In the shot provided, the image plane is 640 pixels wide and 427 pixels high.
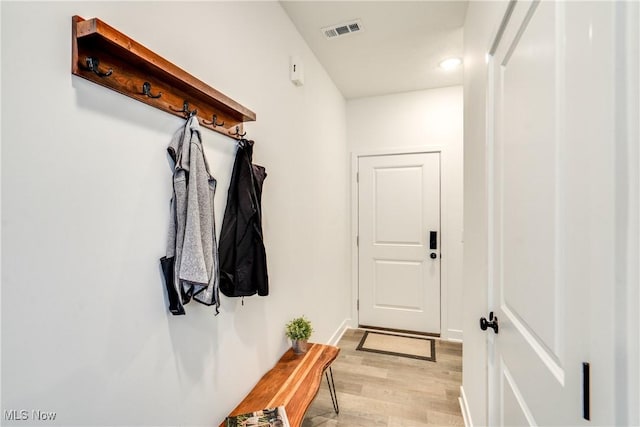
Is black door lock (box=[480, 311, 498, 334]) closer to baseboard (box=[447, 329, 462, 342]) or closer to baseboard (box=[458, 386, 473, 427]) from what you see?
baseboard (box=[458, 386, 473, 427])

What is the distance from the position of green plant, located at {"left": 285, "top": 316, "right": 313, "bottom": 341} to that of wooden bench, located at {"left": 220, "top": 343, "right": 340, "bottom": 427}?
0.39ft

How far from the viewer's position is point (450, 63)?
2.62 metres

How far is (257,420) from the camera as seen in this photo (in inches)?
49.4

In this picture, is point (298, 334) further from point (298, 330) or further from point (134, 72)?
point (134, 72)

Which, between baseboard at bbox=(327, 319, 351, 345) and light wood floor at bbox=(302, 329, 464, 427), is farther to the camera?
baseboard at bbox=(327, 319, 351, 345)

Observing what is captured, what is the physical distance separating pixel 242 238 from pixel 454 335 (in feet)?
8.95

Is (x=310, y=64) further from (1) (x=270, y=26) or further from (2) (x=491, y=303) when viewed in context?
(2) (x=491, y=303)

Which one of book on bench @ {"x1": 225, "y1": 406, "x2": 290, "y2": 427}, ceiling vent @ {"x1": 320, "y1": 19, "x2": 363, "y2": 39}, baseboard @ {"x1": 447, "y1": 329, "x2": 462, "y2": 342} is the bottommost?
baseboard @ {"x1": 447, "y1": 329, "x2": 462, "y2": 342}

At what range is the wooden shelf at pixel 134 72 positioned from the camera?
767mm

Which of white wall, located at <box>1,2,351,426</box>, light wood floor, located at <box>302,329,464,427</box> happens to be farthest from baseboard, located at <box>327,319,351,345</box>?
white wall, located at <box>1,2,351,426</box>

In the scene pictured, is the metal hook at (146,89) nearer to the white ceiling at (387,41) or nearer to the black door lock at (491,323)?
the white ceiling at (387,41)

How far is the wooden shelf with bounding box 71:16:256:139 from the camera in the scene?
77 centimetres

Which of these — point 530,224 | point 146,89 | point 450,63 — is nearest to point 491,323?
point 530,224

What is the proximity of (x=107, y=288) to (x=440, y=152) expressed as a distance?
308 centimetres
